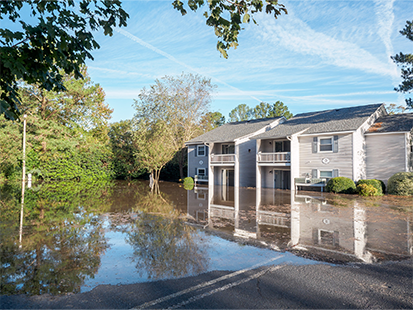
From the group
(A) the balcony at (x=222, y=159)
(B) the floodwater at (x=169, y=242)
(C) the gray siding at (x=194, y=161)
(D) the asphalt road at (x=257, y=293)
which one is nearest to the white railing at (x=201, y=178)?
(C) the gray siding at (x=194, y=161)

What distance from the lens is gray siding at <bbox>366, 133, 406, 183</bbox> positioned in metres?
21.3

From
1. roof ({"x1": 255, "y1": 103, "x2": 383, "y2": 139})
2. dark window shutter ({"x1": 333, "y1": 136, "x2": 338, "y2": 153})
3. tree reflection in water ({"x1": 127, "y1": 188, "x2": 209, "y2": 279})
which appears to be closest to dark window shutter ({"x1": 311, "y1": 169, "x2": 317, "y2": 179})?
dark window shutter ({"x1": 333, "y1": 136, "x2": 338, "y2": 153})

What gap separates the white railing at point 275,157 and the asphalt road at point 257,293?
741 inches

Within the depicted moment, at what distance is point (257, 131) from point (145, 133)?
12063mm

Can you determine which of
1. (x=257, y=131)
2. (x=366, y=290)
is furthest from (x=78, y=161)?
(x=366, y=290)

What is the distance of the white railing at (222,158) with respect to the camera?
27.5 meters

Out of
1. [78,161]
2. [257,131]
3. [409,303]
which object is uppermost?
[257,131]

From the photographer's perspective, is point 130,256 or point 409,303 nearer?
point 409,303

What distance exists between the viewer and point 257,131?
28203 millimetres

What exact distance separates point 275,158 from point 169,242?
18779 mm

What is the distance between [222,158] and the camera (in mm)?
28031

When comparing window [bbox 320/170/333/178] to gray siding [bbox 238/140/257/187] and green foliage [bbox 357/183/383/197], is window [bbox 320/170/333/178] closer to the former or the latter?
green foliage [bbox 357/183/383/197]

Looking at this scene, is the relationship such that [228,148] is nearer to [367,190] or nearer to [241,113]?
[367,190]

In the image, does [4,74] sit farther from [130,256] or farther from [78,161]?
[78,161]
